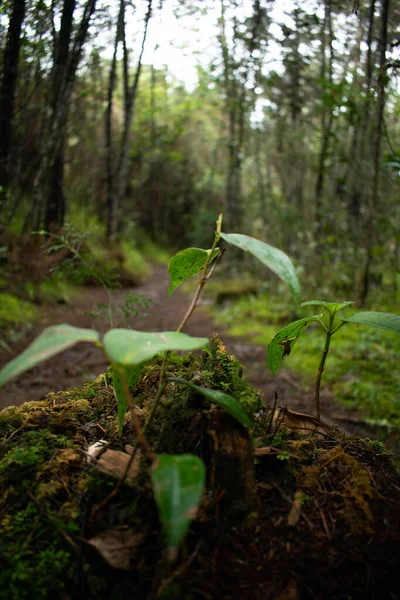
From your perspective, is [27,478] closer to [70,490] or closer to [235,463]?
[70,490]

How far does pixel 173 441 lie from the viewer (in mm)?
1170

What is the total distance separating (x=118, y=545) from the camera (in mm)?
958

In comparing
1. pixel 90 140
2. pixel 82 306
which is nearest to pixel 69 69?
pixel 82 306

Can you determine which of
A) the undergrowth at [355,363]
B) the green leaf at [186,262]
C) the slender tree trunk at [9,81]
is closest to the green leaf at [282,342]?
the green leaf at [186,262]

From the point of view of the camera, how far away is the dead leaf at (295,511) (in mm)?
1045

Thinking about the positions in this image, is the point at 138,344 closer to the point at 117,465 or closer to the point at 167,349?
the point at 167,349

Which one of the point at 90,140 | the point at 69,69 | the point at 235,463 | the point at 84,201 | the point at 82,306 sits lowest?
the point at 82,306

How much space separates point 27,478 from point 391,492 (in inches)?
40.3

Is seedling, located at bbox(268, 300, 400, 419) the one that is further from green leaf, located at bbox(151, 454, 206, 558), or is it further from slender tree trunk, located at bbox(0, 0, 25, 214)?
slender tree trunk, located at bbox(0, 0, 25, 214)

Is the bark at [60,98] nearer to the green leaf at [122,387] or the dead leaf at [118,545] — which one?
the green leaf at [122,387]

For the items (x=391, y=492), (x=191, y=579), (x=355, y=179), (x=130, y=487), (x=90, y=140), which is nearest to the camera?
(x=191, y=579)

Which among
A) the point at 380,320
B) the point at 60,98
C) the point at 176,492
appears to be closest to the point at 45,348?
the point at 176,492

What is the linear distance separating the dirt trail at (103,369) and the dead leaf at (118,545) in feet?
3.97

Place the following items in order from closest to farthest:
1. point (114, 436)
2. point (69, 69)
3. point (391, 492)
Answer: point (391, 492) → point (114, 436) → point (69, 69)
